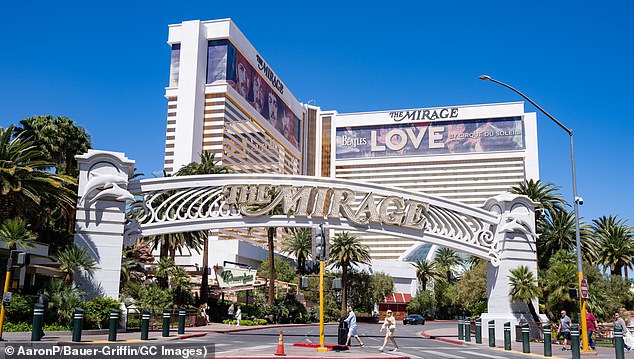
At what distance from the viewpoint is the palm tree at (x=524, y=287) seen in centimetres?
3425

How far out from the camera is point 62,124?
45.0 meters

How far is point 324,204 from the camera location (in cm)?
3503

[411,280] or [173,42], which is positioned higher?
[173,42]

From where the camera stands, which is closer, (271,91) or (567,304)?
(567,304)

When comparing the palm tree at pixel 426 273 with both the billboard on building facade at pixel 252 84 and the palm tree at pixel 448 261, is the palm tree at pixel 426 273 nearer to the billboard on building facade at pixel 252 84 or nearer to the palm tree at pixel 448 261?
the palm tree at pixel 448 261

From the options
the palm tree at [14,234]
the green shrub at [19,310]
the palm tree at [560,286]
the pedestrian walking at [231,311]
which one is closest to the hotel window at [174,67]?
the pedestrian walking at [231,311]

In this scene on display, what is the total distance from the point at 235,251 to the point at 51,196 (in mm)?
58031

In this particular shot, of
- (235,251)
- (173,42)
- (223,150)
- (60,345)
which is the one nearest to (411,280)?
(235,251)

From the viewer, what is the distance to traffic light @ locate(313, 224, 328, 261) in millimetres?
22500

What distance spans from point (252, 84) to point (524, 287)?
4872 inches

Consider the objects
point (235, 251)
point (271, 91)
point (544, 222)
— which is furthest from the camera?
point (271, 91)

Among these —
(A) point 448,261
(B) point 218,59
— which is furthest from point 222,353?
(B) point 218,59

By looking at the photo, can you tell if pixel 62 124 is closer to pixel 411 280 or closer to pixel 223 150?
pixel 411 280

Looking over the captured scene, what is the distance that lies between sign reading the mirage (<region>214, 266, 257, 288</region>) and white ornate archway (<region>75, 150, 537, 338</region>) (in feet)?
83.2
